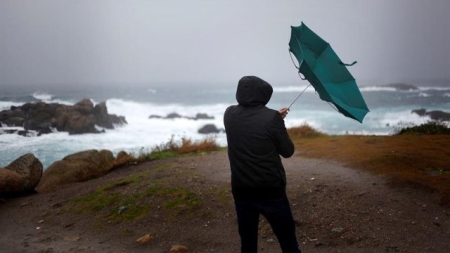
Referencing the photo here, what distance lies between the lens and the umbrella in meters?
3.81

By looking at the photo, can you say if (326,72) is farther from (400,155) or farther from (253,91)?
(400,155)

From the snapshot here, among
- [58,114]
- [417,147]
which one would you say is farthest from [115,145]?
[417,147]

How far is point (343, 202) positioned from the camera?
Answer: 570 cm

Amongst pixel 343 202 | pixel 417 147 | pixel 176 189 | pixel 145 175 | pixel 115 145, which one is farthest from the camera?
pixel 115 145

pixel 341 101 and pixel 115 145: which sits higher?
pixel 341 101

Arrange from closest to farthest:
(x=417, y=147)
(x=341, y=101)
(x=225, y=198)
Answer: (x=341, y=101)
(x=225, y=198)
(x=417, y=147)

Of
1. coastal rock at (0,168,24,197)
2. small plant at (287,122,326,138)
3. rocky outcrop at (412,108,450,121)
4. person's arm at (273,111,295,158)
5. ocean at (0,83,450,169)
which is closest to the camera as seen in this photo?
person's arm at (273,111,295,158)

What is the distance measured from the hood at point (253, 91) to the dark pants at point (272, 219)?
810 millimetres

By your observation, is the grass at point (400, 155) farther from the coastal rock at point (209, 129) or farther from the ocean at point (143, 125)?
the coastal rock at point (209, 129)

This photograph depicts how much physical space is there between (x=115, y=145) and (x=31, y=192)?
12.5 meters

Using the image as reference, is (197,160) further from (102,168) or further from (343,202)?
(343,202)

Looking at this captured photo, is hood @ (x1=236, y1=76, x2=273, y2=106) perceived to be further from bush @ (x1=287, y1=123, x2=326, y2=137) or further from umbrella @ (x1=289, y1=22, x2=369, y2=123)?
bush @ (x1=287, y1=123, x2=326, y2=137)

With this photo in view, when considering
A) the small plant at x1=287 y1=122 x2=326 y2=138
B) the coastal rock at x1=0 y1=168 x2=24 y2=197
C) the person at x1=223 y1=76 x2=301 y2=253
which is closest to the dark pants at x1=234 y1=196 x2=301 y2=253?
the person at x1=223 y1=76 x2=301 y2=253

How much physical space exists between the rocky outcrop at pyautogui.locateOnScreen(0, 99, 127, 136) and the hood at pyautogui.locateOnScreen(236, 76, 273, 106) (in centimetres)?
1084
